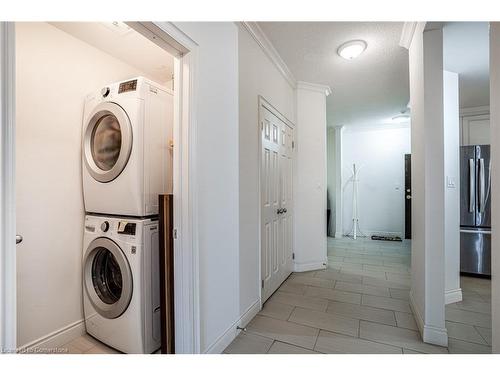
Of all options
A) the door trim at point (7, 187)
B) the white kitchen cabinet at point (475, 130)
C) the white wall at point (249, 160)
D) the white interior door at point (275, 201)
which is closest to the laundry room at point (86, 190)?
the white wall at point (249, 160)

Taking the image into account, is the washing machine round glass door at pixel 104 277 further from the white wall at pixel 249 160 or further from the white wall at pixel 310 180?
the white wall at pixel 310 180

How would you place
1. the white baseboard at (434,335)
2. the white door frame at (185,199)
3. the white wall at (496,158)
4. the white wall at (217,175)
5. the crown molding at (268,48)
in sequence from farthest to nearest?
1. the crown molding at (268,48)
2. the white baseboard at (434,335)
3. the white wall at (217,175)
4. the white door frame at (185,199)
5. the white wall at (496,158)

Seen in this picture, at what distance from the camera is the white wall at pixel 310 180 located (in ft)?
10.8

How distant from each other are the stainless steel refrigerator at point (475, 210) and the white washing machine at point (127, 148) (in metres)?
3.65

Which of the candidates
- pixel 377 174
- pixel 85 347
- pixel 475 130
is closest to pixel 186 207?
pixel 85 347

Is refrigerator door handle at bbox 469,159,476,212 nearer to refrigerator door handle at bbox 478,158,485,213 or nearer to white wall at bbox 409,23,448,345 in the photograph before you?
refrigerator door handle at bbox 478,158,485,213

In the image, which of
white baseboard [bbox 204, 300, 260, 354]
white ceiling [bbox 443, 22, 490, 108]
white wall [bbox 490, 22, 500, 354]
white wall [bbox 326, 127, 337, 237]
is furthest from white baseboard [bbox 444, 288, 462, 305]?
white wall [bbox 326, 127, 337, 237]

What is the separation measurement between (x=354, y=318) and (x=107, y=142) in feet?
8.00

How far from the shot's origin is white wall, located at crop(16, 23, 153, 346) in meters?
1.55

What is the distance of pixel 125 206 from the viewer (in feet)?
5.12

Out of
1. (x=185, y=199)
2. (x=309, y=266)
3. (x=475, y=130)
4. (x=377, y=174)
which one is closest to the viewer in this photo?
(x=185, y=199)

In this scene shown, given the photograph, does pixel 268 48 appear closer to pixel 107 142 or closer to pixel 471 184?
pixel 107 142
